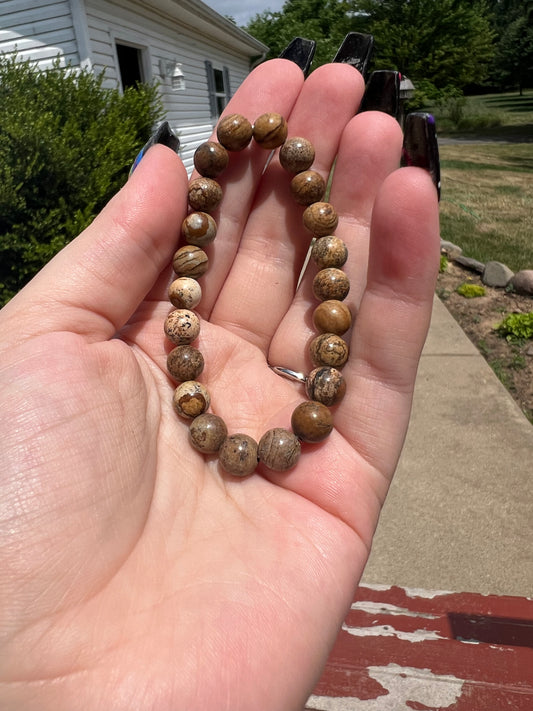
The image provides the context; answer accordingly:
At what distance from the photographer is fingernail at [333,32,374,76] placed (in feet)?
7.47

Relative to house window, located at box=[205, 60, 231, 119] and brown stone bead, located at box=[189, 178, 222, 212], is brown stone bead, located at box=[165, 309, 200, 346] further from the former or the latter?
house window, located at box=[205, 60, 231, 119]

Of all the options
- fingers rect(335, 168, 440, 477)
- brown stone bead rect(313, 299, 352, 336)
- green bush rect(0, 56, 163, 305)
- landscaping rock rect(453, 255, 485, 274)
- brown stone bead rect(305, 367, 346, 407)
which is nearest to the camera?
fingers rect(335, 168, 440, 477)

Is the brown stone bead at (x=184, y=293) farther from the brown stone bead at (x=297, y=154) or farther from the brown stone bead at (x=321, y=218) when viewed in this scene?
the brown stone bead at (x=297, y=154)

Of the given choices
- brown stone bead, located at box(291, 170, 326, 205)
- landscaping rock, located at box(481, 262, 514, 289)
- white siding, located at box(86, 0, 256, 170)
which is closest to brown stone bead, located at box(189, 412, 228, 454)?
brown stone bead, located at box(291, 170, 326, 205)

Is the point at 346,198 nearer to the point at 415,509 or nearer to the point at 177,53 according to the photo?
the point at 415,509

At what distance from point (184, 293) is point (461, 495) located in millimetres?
2382

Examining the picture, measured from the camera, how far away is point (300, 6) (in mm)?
39344

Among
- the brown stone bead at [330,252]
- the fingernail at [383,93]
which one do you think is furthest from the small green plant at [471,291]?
the brown stone bead at [330,252]

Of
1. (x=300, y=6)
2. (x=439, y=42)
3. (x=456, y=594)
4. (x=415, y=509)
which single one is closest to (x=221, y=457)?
(x=456, y=594)

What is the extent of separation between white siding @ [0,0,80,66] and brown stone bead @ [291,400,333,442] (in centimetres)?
701

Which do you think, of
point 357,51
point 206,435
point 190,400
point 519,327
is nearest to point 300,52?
point 357,51

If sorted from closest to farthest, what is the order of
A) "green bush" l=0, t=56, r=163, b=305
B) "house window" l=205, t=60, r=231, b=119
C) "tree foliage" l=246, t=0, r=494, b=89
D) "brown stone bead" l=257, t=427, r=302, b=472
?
"brown stone bead" l=257, t=427, r=302, b=472, "green bush" l=0, t=56, r=163, b=305, "house window" l=205, t=60, r=231, b=119, "tree foliage" l=246, t=0, r=494, b=89

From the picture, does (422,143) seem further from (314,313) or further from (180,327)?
(180,327)

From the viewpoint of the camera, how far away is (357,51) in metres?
2.27
